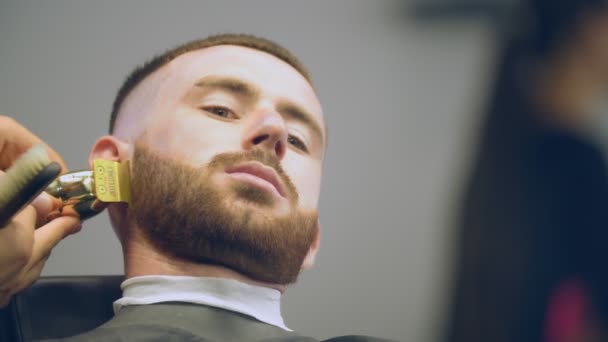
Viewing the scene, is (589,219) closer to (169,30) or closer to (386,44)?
(386,44)

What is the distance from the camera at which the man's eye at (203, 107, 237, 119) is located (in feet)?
2.88

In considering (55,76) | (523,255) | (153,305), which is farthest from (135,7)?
(523,255)

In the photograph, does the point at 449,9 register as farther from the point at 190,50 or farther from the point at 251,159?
the point at 190,50

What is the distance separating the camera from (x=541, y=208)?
275 millimetres

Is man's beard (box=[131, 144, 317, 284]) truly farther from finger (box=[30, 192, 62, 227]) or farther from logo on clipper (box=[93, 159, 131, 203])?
finger (box=[30, 192, 62, 227])

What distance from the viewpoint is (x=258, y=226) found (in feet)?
2.58

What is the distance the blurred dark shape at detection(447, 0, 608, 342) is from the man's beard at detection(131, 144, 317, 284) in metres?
0.52

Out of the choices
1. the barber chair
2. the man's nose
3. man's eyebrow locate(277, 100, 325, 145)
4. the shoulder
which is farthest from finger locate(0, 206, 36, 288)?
man's eyebrow locate(277, 100, 325, 145)

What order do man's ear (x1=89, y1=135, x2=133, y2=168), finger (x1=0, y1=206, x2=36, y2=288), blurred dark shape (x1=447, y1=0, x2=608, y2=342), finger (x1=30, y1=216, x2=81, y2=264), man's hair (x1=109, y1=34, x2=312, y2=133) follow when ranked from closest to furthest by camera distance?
blurred dark shape (x1=447, y1=0, x2=608, y2=342), finger (x1=0, y1=206, x2=36, y2=288), finger (x1=30, y1=216, x2=81, y2=264), man's ear (x1=89, y1=135, x2=133, y2=168), man's hair (x1=109, y1=34, x2=312, y2=133)

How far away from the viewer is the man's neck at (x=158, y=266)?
0.80 meters

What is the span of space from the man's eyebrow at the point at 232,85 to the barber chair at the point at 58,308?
39 centimetres

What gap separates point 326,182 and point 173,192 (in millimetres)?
477

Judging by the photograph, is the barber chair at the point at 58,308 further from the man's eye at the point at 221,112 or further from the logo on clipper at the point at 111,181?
the man's eye at the point at 221,112

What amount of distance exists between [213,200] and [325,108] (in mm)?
523
